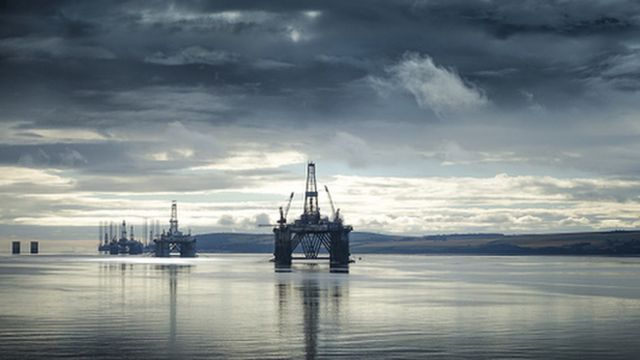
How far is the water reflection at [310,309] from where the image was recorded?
6038 centimetres

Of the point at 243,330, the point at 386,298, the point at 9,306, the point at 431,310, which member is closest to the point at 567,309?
the point at 431,310

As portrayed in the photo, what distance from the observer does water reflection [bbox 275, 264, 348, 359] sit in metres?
60.4

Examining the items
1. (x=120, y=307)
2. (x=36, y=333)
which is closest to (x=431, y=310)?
(x=120, y=307)

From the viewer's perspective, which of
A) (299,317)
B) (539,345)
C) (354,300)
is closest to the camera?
(539,345)

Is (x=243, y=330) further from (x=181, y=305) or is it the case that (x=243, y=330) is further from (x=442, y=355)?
(x=181, y=305)

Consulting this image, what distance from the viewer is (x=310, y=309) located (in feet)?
269

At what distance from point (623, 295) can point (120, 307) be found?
6107cm

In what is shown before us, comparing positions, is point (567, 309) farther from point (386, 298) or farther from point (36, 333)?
point (36, 333)

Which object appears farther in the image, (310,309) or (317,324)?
(310,309)

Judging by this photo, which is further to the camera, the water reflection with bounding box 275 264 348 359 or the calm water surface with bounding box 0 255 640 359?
the water reflection with bounding box 275 264 348 359

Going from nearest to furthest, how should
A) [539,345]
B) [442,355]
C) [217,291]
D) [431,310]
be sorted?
[442,355] < [539,345] < [431,310] < [217,291]

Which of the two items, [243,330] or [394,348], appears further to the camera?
[243,330]

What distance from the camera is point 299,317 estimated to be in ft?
240

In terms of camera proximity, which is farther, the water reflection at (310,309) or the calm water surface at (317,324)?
the water reflection at (310,309)
